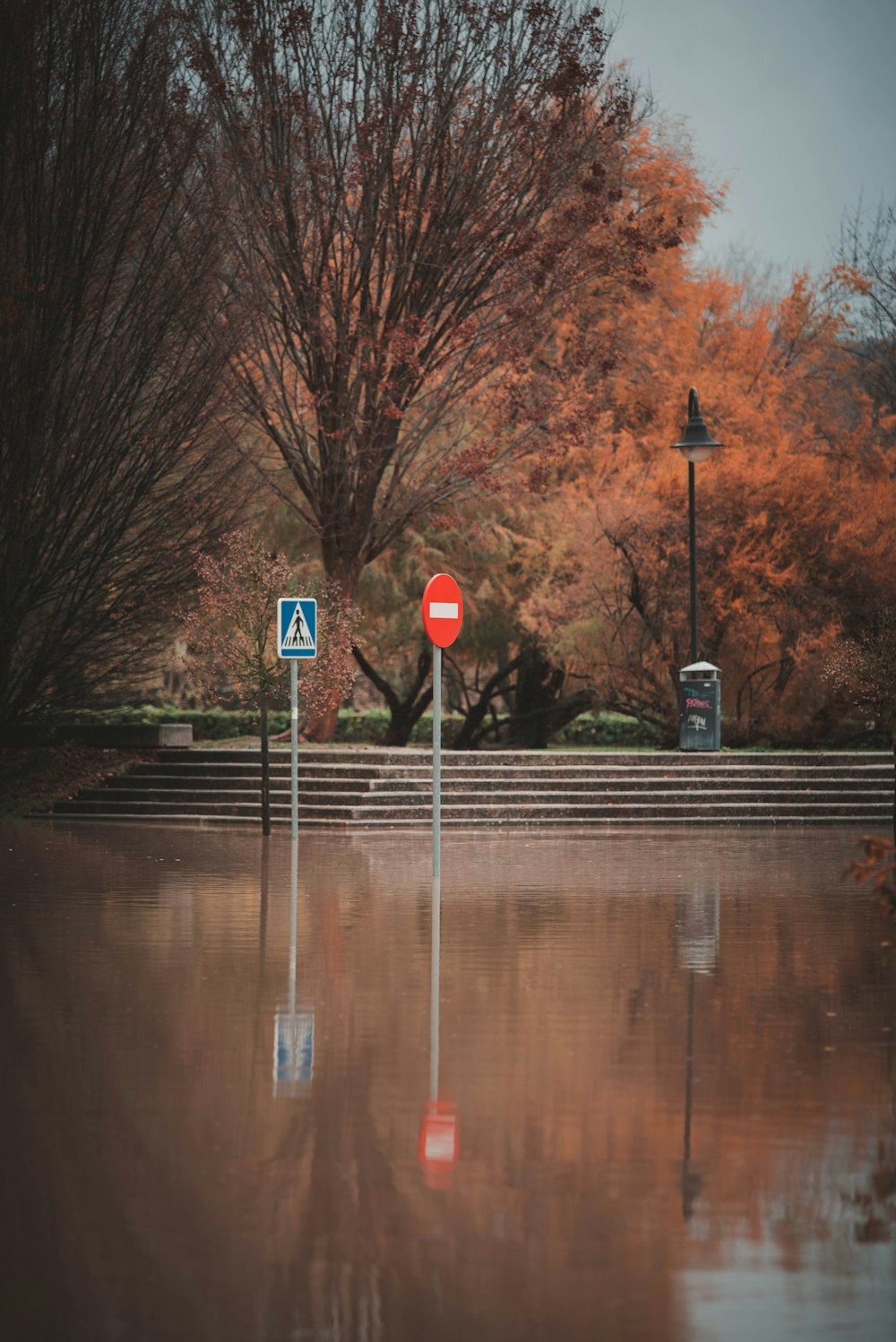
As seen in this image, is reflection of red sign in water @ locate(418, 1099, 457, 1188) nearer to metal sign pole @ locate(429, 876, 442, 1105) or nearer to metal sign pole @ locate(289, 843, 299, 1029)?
metal sign pole @ locate(429, 876, 442, 1105)

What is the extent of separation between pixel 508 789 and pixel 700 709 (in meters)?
4.43

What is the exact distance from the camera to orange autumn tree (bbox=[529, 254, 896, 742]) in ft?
120

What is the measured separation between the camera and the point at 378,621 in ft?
138

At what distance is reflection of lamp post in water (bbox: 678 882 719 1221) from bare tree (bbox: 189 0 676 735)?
1741 cm

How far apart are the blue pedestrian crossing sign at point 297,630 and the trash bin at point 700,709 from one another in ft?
37.0

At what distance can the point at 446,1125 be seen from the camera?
279 inches

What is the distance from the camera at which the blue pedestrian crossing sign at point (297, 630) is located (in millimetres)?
21734

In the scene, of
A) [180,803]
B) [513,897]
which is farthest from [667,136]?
[513,897]

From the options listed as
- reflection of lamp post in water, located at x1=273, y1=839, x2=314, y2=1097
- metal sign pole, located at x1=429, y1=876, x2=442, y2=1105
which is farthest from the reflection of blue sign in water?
metal sign pole, located at x1=429, y1=876, x2=442, y2=1105

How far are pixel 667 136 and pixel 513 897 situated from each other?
31.3 metres

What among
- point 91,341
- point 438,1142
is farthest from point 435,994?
point 91,341

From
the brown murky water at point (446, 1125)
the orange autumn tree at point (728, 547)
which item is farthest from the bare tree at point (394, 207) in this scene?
the brown murky water at point (446, 1125)

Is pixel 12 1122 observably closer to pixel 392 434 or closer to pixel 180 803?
pixel 180 803

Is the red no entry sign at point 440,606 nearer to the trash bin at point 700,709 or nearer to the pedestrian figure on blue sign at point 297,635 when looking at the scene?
the pedestrian figure on blue sign at point 297,635
